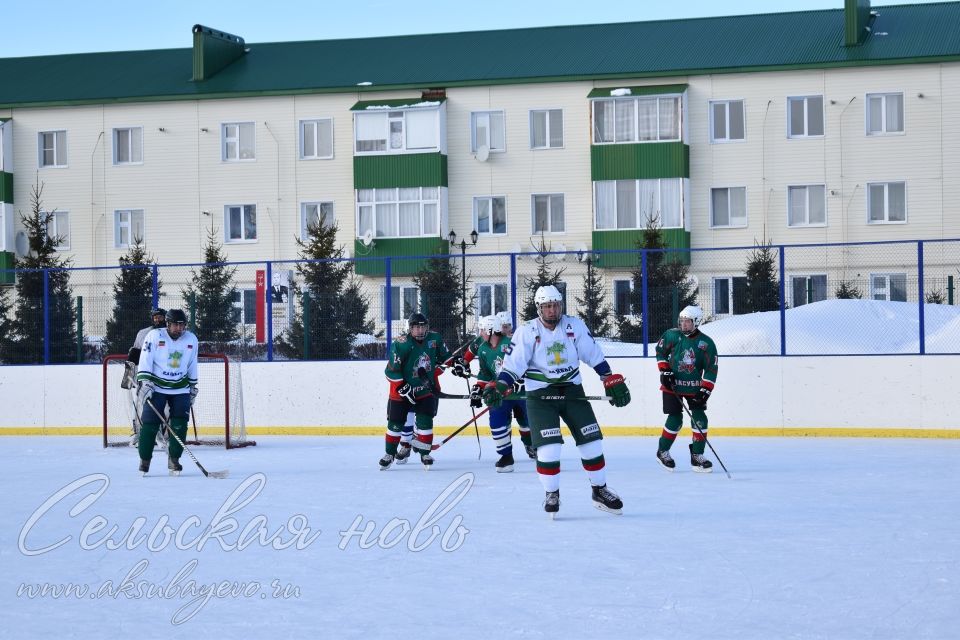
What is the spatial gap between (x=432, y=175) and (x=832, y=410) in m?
17.1

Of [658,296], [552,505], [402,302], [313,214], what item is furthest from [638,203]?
[552,505]

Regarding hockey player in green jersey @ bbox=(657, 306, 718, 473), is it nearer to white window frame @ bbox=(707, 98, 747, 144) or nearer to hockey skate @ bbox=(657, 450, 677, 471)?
hockey skate @ bbox=(657, 450, 677, 471)

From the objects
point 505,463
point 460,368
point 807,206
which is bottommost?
point 505,463

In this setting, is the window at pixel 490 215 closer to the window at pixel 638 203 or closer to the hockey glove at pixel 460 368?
the window at pixel 638 203

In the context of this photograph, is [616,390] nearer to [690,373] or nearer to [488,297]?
[690,373]

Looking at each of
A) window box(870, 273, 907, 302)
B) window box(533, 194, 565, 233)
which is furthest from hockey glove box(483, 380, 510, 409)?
window box(533, 194, 565, 233)

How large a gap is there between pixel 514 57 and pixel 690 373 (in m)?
20.9

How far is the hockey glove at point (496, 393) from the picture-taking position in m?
7.60

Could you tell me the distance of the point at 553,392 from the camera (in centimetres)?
759

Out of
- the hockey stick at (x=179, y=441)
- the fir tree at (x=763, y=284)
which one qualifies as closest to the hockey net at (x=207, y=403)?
the hockey stick at (x=179, y=441)

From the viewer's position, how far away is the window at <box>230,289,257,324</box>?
51.0 ft

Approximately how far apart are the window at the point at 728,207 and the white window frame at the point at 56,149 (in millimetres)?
15937

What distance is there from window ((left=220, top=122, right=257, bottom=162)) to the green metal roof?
78 cm

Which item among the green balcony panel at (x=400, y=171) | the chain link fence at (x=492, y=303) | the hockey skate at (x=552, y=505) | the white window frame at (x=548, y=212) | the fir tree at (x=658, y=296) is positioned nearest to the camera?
the hockey skate at (x=552, y=505)
